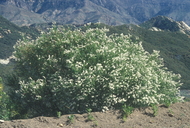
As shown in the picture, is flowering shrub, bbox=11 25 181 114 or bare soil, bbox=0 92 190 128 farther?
flowering shrub, bbox=11 25 181 114

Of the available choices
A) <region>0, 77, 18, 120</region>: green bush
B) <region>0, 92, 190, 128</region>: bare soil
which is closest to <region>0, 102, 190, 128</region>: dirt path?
<region>0, 92, 190, 128</region>: bare soil

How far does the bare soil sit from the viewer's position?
12.2 m

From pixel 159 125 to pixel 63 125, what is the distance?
207 inches

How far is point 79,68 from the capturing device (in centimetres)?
1564

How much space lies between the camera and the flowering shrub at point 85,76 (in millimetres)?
14969

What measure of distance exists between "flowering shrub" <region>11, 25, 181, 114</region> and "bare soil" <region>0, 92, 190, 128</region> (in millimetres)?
985

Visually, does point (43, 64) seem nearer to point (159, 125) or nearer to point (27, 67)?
point (27, 67)

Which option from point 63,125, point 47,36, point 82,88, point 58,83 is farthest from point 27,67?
point 63,125

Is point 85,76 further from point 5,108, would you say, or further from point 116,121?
point 5,108

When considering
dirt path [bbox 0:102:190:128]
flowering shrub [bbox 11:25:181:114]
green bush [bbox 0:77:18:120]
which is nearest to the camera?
dirt path [bbox 0:102:190:128]

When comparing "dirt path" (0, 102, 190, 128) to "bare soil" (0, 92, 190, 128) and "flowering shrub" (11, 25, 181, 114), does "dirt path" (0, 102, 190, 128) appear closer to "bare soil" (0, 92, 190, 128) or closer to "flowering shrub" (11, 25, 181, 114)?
"bare soil" (0, 92, 190, 128)

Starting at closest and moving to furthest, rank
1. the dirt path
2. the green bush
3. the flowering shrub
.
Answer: the dirt path < the flowering shrub < the green bush

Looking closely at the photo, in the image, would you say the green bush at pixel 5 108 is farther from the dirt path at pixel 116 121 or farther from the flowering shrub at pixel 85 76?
the dirt path at pixel 116 121

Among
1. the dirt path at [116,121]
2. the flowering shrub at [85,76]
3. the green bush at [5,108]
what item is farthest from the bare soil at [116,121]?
the green bush at [5,108]
